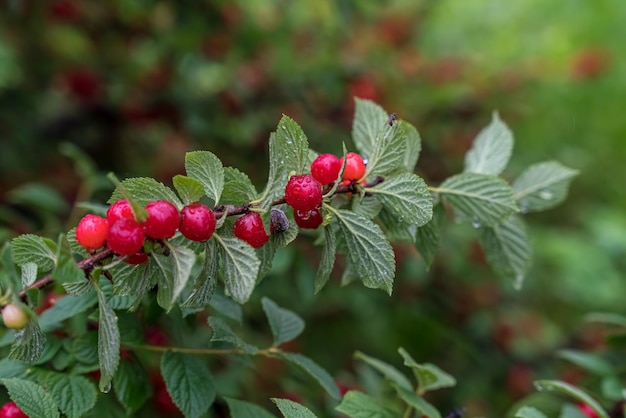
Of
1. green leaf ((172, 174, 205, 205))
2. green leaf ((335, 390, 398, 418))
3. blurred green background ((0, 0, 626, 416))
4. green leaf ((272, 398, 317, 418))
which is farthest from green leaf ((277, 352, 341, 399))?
blurred green background ((0, 0, 626, 416))

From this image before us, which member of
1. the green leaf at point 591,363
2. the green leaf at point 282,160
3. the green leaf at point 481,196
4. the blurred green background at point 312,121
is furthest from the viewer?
the blurred green background at point 312,121

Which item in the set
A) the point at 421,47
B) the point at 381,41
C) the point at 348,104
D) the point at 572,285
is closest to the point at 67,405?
the point at 348,104

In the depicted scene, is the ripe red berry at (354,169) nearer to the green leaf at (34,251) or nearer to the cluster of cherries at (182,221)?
the cluster of cherries at (182,221)

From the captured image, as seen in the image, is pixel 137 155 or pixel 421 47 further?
pixel 421 47

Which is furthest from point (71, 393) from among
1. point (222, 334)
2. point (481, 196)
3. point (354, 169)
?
point (481, 196)

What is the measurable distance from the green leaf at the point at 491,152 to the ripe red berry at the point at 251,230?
0.36m

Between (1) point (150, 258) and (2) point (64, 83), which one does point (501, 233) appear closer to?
(1) point (150, 258)

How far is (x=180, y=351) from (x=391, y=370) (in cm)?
30

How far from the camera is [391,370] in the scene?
97 cm

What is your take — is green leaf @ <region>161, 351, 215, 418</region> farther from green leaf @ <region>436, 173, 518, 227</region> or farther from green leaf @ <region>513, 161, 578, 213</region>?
green leaf @ <region>513, 161, 578, 213</region>

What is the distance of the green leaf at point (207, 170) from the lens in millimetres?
708

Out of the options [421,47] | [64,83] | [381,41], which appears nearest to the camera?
[64,83]

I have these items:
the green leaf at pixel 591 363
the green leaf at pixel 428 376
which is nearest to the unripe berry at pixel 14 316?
the green leaf at pixel 428 376

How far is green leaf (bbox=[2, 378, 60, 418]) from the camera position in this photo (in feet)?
2.30
